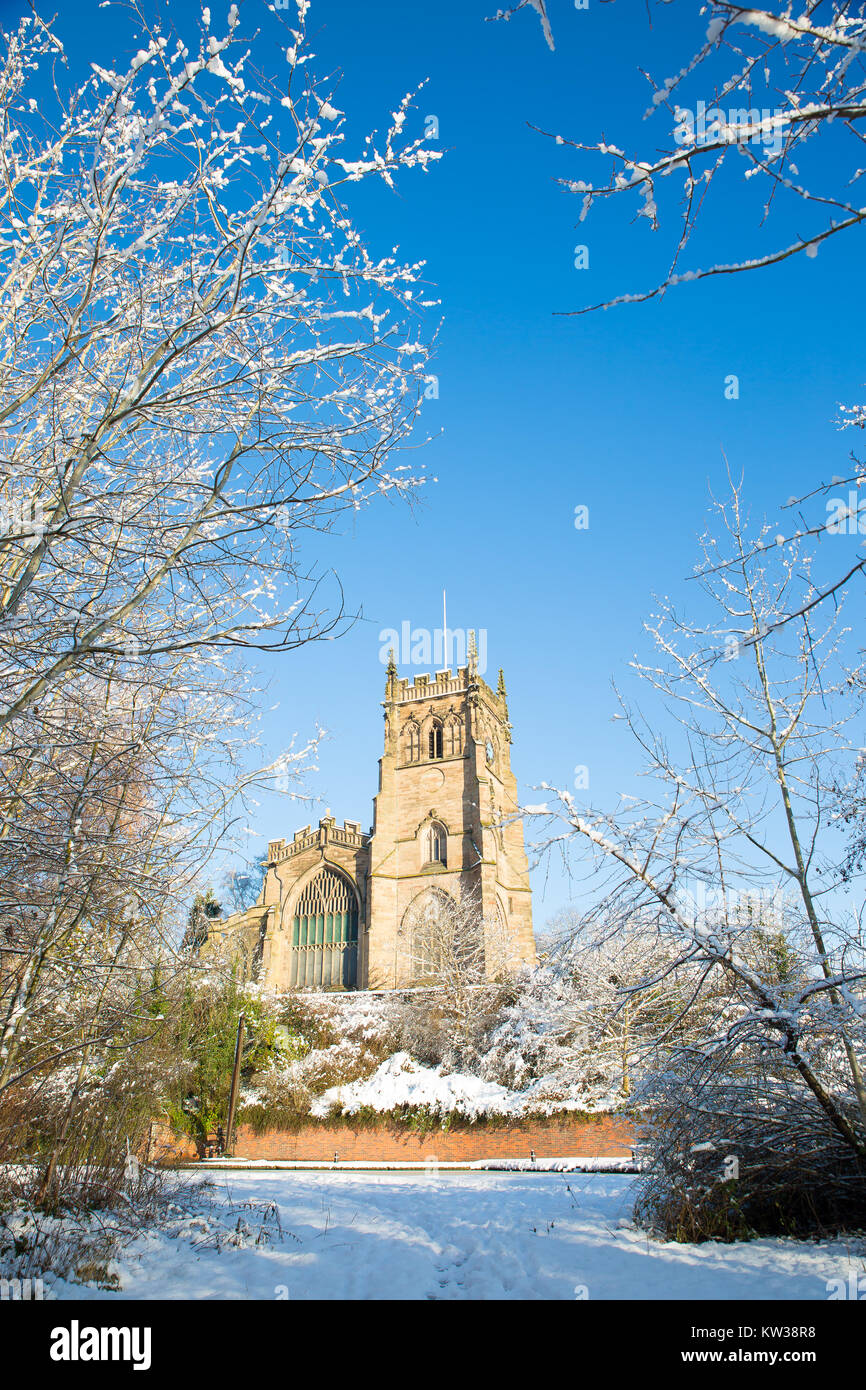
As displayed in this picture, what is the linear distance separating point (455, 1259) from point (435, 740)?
34597mm

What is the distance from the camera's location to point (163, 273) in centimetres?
421

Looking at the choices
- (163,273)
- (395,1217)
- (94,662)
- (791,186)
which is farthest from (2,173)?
(395,1217)

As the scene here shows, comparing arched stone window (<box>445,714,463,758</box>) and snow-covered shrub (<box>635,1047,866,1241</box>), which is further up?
arched stone window (<box>445,714,463,758</box>)

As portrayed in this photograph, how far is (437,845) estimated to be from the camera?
3700cm

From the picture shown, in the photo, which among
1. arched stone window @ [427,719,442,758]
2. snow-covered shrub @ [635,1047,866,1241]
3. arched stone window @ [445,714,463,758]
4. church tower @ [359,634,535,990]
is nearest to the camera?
snow-covered shrub @ [635,1047,866,1241]

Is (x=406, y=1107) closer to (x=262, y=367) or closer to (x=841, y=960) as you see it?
(x=841, y=960)

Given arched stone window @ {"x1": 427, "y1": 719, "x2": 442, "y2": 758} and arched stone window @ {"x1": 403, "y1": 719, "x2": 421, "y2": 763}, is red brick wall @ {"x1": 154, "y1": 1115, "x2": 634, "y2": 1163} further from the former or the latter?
arched stone window @ {"x1": 427, "y1": 719, "x2": 442, "y2": 758}

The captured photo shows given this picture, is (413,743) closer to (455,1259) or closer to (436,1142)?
(436,1142)

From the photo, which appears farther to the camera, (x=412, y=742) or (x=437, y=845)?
(x=412, y=742)

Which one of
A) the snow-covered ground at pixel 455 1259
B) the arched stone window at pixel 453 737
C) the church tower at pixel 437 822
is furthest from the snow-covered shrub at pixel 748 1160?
the arched stone window at pixel 453 737

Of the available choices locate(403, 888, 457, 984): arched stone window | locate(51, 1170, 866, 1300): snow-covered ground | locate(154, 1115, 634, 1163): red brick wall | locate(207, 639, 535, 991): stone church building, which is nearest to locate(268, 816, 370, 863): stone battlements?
locate(207, 639, 535, 991): stone church building

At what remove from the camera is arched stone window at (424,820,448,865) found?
36.6 metres

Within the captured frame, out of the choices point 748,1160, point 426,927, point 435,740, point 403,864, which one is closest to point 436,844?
point 403,864
